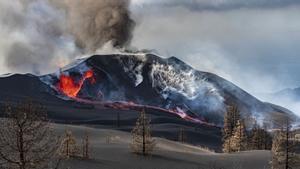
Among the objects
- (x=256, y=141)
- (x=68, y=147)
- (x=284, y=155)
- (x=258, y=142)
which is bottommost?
(x=258, y=142)

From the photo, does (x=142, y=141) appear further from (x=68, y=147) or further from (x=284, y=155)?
(x=284, y=155)

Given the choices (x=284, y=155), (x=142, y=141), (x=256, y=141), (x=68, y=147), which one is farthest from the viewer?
(x=256, y=141)

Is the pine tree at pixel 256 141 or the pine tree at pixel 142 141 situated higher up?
the pine tree at pixel 142 141

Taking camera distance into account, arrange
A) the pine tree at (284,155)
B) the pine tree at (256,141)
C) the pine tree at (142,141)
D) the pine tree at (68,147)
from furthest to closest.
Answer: the pine tree at (256,141) → the pine tree at (142,141) → the pine tree at (68,147) → the pine tree at (284,155)

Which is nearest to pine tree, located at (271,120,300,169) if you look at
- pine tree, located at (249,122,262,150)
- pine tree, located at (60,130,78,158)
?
pine tree, located at (60,130,78,158)

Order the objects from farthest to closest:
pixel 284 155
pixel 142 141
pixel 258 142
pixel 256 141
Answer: pixel 258 142, pixel 256 141, pixel 142 141, pixel 284 155

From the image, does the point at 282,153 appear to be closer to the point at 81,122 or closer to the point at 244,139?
the point at 244,139

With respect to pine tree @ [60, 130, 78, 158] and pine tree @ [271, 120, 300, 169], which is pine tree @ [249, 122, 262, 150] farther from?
pine tree @ [271, 120, 300, 169]

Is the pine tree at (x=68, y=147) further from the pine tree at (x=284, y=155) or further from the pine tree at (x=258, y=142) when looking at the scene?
the pine tree at (x=258, y=142)

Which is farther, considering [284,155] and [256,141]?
[256,141]

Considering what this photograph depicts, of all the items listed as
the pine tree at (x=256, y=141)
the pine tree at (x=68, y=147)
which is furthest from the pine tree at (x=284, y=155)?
the pine tree at (x=256, y=141)

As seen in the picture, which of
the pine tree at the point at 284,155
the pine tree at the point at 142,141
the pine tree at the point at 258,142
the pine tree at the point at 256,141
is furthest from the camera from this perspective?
the pine tree at the point at 258,142

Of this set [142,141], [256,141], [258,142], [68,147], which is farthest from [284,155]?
[258,142]

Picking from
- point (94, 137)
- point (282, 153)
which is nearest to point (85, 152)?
point (282, 153)
